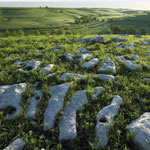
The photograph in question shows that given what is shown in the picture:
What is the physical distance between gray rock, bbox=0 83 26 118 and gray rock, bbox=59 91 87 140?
62.9 inches

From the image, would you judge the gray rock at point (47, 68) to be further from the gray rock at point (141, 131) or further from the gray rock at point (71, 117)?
the gray rock at point (141, 131)

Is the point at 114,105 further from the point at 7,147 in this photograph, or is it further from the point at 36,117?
the point at 7,147

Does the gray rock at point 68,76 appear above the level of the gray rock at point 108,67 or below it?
below

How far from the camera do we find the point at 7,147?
3312 mm

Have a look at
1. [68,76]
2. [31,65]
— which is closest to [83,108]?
[68,76]

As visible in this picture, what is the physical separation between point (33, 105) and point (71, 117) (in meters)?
1.48

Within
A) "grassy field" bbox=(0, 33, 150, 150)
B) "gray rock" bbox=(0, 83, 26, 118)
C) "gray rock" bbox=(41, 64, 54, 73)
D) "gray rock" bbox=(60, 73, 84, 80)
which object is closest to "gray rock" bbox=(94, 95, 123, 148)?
"grassy field" bbox=(0, 33, 150, 150)

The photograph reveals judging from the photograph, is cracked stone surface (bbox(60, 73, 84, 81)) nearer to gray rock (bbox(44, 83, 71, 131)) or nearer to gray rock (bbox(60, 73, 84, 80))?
gray rock (bbox(60, 73, 84, 80))

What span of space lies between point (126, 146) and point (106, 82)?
9.37ft

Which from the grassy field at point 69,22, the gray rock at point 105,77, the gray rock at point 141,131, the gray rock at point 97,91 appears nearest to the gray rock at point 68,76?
the gray rock at point 105,77

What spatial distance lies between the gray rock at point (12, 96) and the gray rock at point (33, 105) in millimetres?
350

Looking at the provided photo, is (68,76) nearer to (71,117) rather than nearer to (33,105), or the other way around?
(33,105)

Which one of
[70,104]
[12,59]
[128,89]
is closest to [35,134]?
[70,104]

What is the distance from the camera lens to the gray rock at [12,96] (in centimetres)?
451
